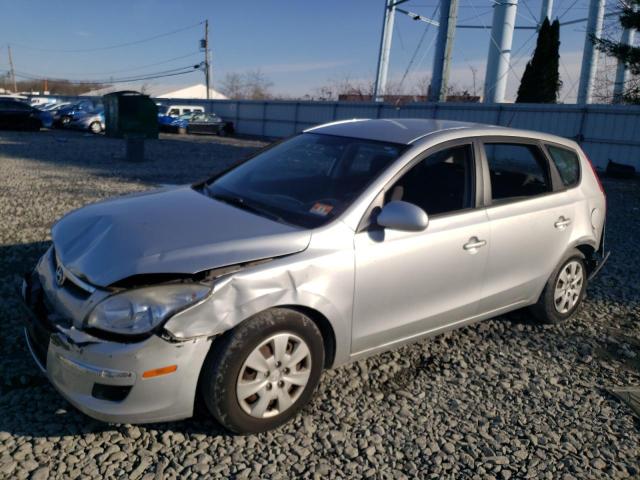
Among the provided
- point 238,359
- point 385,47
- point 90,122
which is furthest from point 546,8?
point 238,359

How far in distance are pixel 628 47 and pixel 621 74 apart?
171 inches

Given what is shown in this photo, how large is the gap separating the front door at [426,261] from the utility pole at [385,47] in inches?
1076

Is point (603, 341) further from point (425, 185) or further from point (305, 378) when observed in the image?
point (305, 378)

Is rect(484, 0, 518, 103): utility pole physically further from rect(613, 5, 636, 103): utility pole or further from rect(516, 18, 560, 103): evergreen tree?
rect(613, 5, 636, 103): utility pole

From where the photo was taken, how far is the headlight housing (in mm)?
2496

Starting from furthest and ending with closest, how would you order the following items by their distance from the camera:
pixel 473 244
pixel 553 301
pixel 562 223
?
pixel 553 301 → pixel 562 223 → pixel 473 244

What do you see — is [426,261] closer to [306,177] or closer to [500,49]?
[306,177]

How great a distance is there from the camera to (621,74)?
740 inches

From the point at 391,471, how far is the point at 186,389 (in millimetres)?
1094

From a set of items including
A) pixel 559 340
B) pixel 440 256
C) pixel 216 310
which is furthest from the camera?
pixel 559 340

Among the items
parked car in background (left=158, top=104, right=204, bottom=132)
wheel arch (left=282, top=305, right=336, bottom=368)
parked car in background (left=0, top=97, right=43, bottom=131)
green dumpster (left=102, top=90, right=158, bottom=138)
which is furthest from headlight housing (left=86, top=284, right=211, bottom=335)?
parked car in background (left=158, top=104, right=204, bottom=132)

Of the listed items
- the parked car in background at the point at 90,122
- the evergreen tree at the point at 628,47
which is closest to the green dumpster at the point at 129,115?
the parked car in background at the point at 90,122

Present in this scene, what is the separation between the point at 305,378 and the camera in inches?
116

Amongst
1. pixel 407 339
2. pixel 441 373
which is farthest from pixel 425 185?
pixel 441 373
